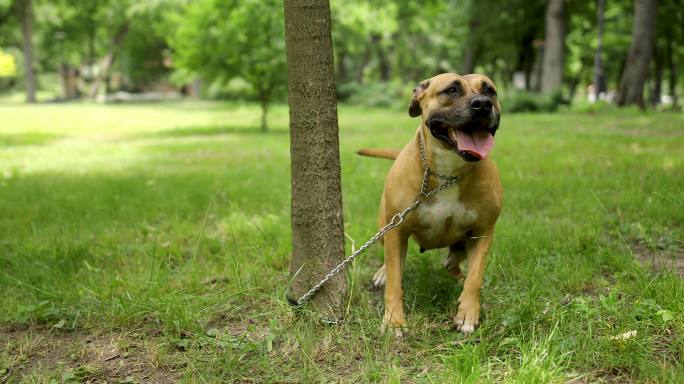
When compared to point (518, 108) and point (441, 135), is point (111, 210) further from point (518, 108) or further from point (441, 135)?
point (518, 108)

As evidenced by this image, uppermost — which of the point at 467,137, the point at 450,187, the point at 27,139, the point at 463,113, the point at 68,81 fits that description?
the point at 68,81

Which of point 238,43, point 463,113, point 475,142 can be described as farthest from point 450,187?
point 238,43

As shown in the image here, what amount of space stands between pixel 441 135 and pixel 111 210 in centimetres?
378

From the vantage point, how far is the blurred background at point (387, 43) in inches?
571

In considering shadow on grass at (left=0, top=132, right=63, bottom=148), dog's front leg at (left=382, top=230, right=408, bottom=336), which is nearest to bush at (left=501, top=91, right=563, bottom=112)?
shadow on grass at (left=0, top=132, right=63, bottom=148)

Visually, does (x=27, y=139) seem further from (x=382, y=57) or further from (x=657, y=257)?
(x=382, y=57)

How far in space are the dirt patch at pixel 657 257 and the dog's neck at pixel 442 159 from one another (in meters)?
1.35

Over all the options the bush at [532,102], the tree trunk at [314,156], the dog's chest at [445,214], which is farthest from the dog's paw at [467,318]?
the bush at [532,102]

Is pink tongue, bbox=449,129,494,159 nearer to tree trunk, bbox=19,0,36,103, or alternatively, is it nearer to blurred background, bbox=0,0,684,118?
blurred background, bbox=0,0,684,118

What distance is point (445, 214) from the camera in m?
3.02

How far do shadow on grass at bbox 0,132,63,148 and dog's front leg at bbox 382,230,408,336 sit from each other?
1149 cm

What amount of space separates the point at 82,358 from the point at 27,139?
1224 centimetres

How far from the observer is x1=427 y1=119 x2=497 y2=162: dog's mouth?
9.02 ft

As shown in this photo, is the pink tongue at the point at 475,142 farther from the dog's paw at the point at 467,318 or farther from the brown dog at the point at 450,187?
the dog's paw at the point at 467,318
